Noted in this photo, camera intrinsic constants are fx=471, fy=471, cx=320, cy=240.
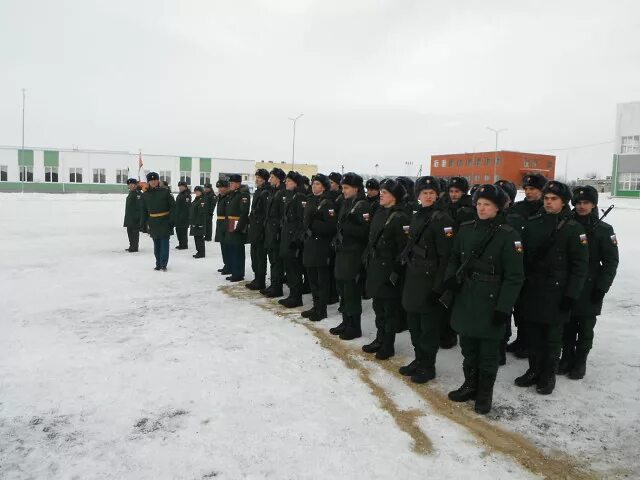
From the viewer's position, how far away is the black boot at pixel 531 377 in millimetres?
4477

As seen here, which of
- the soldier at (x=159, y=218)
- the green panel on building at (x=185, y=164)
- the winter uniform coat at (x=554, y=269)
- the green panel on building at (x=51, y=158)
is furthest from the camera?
the green panel on building at (x=185, y=164)

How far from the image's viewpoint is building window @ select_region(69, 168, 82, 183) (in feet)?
178

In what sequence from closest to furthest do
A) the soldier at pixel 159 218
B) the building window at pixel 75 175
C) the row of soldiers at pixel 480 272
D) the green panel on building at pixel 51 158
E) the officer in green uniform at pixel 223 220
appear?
the row of soldiers at pixel 480 272, the officer in green uniform at pixel 223 220, the soldier at pixel 159 218, the green panel on building at pixel 51 158, the building window at pixel 75 175

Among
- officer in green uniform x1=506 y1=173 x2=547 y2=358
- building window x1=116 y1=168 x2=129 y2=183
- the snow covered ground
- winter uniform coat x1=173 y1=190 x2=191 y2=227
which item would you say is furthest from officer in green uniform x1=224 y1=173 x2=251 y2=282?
building window x1=116 y1=168 x2=129 y2=183

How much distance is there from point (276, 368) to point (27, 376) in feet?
7.63

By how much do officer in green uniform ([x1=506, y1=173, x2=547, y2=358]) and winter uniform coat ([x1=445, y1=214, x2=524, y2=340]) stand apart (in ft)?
3.92

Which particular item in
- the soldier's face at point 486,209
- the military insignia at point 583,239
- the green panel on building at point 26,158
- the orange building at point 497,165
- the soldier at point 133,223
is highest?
the orange building at point 497,165

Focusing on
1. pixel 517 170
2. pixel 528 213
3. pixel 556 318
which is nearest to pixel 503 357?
pixel 556 318

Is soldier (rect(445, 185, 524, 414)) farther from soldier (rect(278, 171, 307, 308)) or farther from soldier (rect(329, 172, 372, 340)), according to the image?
soldier (rect(278, 171, 307, 308))

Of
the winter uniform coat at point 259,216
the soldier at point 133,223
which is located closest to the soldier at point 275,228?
the winter uniform coat at point 259,216

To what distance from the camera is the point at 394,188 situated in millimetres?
5094

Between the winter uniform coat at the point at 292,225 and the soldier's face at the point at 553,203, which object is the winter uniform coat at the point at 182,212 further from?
the soldier's face at the point at 553,203

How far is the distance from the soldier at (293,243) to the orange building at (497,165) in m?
64.7

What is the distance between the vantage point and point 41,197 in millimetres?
36656
